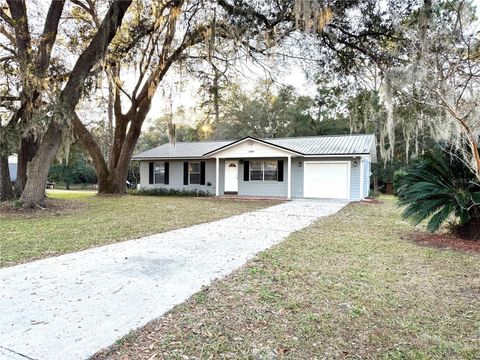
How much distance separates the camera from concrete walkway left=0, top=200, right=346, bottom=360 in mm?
2535

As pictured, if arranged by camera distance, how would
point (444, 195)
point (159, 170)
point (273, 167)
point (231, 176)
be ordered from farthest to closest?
point (159, 170)
point (231, 176)
point (273, 167)
point (444, 195)

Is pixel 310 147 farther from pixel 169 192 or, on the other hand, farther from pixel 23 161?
pixel 23 161

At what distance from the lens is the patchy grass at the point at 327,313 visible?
246cm

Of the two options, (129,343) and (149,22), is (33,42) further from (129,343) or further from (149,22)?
(129,343)

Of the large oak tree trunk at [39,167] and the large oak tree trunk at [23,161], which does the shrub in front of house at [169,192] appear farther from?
the large oak tree trunk at [39,167]

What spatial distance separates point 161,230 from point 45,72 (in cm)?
599

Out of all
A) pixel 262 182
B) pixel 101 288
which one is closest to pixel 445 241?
pixel 101 288

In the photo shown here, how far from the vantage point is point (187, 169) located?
62.9 ft

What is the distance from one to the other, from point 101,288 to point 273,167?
14.1m

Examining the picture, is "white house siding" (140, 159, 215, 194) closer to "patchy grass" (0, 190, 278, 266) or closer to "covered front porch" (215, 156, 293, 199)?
"covered front porch" (215, 156, 293, 199)

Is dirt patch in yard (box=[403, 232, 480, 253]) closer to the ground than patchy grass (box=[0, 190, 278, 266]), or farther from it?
closer to the ground

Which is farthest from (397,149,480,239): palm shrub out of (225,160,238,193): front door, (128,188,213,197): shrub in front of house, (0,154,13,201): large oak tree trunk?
(128,188,213,197): shrub in front of house

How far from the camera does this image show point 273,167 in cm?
1717

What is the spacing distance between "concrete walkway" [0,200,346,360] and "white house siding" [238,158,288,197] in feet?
34.6
